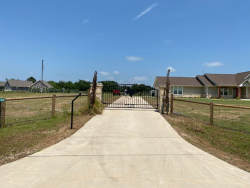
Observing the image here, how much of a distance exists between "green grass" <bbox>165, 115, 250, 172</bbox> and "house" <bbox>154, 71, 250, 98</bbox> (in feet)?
79.1

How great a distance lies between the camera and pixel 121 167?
3279mm

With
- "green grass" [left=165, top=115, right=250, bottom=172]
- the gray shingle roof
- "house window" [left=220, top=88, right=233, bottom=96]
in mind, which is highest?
the gray shingle roof

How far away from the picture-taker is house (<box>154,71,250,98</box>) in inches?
1184

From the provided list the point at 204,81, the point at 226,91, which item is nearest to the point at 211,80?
the point at 204,81

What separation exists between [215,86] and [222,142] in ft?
94.3

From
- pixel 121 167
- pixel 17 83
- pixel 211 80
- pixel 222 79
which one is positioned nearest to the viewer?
pixel 121 167

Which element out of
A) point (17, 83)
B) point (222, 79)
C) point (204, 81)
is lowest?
point (204, 81)

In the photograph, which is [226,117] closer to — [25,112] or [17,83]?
[25,112]

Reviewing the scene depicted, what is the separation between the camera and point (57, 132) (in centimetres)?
580

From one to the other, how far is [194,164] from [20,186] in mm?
3297

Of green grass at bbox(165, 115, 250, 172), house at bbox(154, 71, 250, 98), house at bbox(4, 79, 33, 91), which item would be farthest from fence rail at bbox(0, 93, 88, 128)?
house at bbox(4, 79, 33, 91)

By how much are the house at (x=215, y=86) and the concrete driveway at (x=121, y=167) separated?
2700 centimetres

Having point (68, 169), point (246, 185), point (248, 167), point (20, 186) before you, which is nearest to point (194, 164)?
point (246, 185)

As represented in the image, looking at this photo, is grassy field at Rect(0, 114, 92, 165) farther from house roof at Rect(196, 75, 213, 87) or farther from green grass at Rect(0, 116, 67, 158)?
house roof at Rect(196, 75, 213, 87)
